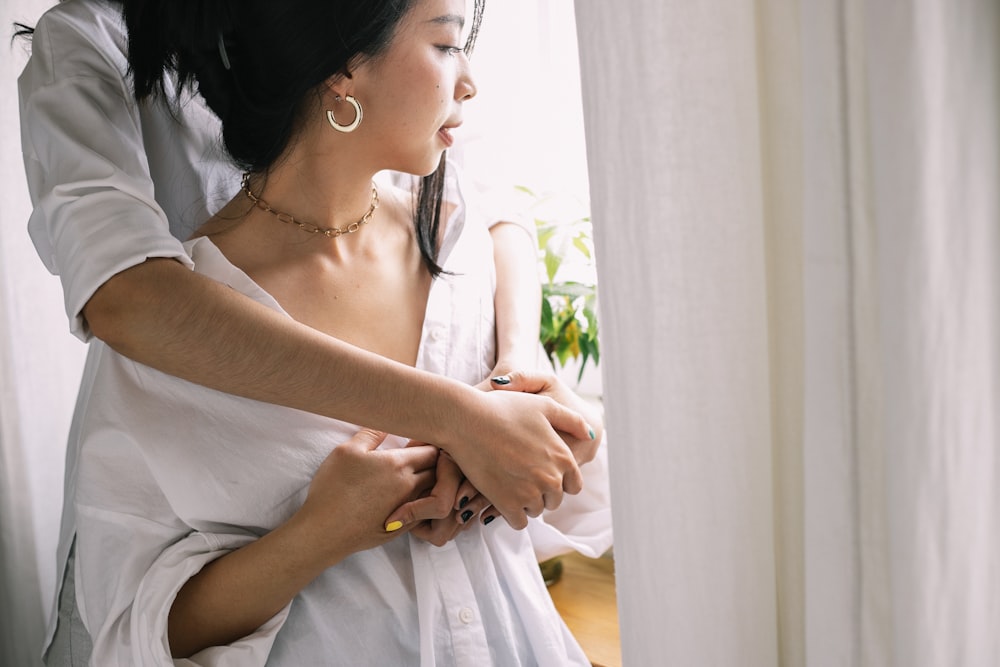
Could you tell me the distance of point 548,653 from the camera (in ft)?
3.19

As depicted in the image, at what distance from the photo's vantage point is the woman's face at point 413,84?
97 centimetres

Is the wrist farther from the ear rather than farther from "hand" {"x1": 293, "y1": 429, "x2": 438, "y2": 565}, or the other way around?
the ear

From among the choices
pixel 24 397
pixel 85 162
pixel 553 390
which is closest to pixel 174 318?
pixel 85 162

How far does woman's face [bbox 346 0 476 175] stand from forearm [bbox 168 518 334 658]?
45cm

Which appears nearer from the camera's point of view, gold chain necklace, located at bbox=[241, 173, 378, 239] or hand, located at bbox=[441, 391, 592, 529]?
hand, located at bbox=[441, 391, 592, 529]

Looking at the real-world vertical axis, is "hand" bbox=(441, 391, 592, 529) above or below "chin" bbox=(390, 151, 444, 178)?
below

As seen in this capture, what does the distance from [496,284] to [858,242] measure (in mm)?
733

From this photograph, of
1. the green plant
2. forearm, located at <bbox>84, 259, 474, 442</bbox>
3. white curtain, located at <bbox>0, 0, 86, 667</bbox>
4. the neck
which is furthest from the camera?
white curtain, located at <bbox>0, 0, 86, 667</bbox>

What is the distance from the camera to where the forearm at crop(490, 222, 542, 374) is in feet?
3.58

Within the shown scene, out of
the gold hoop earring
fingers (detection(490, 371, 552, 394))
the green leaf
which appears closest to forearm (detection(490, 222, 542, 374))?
fingers (detection(490, 371, 552, 394))

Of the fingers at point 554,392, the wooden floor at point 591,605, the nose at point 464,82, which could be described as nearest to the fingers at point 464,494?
the fingers at point 554,392

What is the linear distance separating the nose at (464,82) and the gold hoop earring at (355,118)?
0.41ft

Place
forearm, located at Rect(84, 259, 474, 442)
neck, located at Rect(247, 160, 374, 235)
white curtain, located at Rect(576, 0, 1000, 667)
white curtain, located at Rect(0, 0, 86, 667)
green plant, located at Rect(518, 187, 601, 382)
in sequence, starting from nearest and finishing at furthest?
white curtain, located at Rect(576, 0, 1000, 667)
forearm, located at Rect(84, 259, 474, 442)
neck, located at Rect(247, 160, 374, 235)
green plant, located at Rect(518, 187, 601, 382)
white curtain, located at Rect(0, 0, 86, 667)

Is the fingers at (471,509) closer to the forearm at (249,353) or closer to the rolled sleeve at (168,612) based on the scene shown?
the forearm at (249,353)
